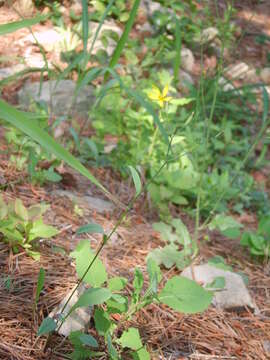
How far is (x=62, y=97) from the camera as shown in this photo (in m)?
2.79

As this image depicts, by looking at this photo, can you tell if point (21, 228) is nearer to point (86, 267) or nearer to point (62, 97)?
point (86, 267)

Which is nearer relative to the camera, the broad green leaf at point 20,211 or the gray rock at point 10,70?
the broad green leaf at point 20,211

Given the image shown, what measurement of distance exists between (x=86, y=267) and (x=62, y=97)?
5.67 feet

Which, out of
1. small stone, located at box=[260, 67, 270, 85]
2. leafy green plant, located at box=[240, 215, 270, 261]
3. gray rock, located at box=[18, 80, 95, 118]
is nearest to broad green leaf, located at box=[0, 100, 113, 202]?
leafy green plant, located at box=[240, 215, 270, 261]

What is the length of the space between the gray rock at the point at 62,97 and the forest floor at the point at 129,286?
1.77 feet

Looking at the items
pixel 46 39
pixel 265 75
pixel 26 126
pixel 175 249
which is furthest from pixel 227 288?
pixel 265 75

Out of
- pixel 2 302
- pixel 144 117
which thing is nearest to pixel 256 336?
pixel 2 302

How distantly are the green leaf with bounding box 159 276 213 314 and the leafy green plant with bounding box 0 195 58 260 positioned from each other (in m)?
0.41

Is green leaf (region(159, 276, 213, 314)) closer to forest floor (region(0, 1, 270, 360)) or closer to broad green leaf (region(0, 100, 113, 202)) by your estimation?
forest floor (region(0, 1, 270, 360))

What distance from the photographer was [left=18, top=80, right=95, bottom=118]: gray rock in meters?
2.72

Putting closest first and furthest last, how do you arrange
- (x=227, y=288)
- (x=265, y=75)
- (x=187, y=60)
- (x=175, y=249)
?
(x=227, y=288) < (x=175, y=249) < (x=187, y=60) < (x=265, y=75)

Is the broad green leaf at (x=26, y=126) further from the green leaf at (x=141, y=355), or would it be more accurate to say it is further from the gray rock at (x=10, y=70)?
the gray rock at (x=10, y=70)

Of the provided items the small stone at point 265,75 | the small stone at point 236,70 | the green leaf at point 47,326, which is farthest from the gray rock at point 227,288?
the small stone at point 265,75

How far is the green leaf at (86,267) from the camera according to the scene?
1.23 m
